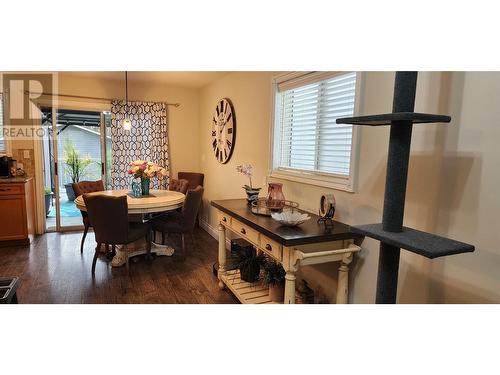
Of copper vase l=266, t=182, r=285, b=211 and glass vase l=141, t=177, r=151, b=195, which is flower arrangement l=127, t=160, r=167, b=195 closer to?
glass vase l=141, t=177, r=151, b=195

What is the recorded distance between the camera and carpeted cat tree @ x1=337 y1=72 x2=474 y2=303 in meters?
1.18

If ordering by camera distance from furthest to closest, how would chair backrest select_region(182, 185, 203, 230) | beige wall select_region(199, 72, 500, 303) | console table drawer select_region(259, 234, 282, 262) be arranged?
chair backrest select_region(182, 185, 203, 230) < console table drawer select_region(259, 234, 282, 262) < beige wall select_region(199, 72, 500, 303)

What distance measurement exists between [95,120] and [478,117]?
515 cm

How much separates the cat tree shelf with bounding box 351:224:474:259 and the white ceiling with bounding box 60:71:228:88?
347cm

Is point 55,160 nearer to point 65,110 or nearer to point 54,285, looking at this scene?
point 65,110

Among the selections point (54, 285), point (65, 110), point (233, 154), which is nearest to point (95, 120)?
point (65, 110)

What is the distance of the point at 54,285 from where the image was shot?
9.64 feet

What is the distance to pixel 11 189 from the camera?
3.95 meters

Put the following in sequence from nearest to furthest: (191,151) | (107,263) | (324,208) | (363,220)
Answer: (363,220), (324,208), (107,263), (191,151)


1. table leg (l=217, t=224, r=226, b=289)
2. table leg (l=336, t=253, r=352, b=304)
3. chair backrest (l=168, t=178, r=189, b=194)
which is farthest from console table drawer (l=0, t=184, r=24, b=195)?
table leg (l=336, t=253, r=352, b=304)

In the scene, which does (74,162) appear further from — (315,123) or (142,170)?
(315,123)

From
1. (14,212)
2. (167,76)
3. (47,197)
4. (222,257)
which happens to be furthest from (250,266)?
(47,197)

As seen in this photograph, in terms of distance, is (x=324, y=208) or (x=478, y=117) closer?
(x=478, y=117)

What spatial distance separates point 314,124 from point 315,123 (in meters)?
0.02
